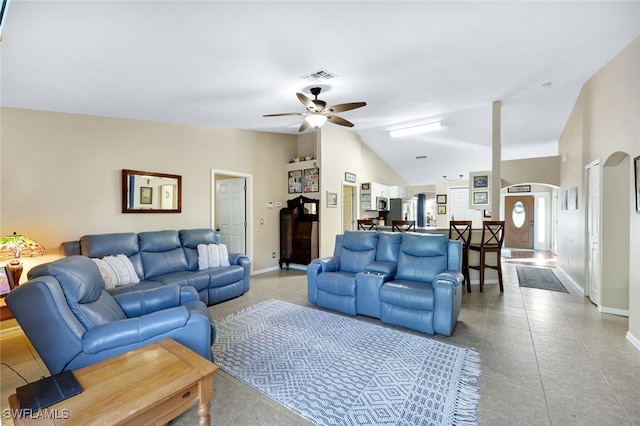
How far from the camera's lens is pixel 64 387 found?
127 centimetres

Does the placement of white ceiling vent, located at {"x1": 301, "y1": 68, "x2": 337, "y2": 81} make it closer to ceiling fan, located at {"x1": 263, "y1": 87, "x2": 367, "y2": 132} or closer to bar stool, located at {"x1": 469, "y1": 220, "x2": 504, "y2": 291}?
ceiling fan, located at {"x1": 263, "y1": 87, "x2": 367, "y2": 132}

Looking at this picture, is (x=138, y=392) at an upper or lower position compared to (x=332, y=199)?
lower

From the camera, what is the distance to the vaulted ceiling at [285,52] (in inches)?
81.7

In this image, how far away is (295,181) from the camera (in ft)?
20.9

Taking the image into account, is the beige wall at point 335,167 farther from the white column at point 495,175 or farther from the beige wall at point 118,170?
the white column at point 495,175

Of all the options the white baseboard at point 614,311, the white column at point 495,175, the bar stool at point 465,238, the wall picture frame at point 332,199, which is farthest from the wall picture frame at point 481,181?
the wall picture frame at point 332,199

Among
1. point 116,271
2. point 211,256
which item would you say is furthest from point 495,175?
point 116,271

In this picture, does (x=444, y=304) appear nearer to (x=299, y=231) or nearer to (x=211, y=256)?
(x=211, y=256)

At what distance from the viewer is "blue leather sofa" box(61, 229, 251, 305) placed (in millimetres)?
3424

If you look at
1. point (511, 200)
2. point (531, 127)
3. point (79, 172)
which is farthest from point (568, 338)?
point (511, 200)

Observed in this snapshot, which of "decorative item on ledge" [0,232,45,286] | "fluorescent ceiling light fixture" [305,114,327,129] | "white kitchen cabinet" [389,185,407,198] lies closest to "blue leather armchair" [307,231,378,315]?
"fluorescent ceiling light fixture" [305,114,327,129]

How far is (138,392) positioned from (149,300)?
4.57 ft

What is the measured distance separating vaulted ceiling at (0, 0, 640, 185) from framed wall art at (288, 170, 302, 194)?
2000mm

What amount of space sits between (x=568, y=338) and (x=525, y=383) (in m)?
1.22
